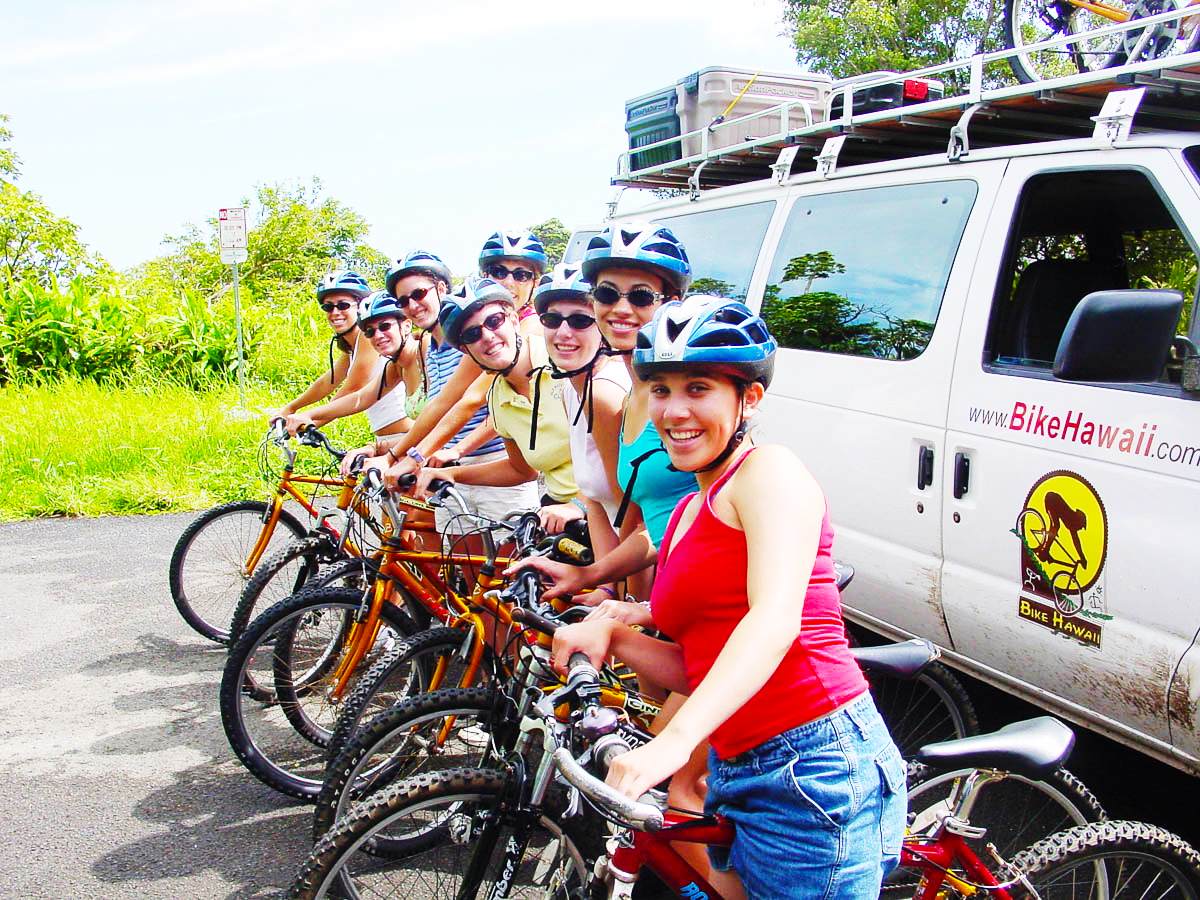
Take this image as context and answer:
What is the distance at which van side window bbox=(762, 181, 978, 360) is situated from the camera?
400 centimetres

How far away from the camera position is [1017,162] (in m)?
3.72

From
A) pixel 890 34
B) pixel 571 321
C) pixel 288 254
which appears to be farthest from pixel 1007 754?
pixel 288 254

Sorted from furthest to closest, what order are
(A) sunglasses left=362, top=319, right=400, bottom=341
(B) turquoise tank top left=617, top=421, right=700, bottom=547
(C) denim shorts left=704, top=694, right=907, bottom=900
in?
(A) sunglasses left=362, top=319, right=400, bottom=341
(B) turquoise tank top left=617, top=421, right=700, bottom=547
(C) denim shorts left=704, top=694, right=907, bottom=900

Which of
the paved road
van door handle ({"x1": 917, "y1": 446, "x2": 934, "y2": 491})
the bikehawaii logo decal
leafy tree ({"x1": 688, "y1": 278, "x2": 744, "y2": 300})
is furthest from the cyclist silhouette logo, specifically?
the paved road

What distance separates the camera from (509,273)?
218 inches

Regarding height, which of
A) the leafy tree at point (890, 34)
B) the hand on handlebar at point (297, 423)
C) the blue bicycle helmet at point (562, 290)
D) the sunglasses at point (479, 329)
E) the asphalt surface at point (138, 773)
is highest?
the leafy tree at point (890, 34)

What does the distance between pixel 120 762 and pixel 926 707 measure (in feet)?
11.4

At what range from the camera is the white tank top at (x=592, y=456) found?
11.6ft

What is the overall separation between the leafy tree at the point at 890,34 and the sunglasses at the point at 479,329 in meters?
15.5

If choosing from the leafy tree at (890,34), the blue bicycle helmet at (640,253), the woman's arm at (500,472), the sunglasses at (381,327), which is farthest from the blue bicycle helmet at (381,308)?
the leafy tree at (890,34)

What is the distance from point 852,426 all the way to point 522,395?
1339 mm

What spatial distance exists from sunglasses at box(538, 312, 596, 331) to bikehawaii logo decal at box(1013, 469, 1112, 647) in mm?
1570

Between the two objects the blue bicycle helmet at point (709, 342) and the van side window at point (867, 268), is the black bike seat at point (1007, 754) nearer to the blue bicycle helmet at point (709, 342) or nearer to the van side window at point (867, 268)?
the blue bicycle helmet at point (709, 342)

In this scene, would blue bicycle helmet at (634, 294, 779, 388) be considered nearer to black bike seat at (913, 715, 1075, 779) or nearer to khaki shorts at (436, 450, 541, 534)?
black bike seat at (913, 715, 1075, 779)
